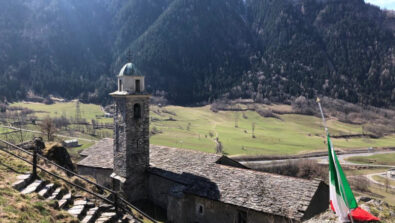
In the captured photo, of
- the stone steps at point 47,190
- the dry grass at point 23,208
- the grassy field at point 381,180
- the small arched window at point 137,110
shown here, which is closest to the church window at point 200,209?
the small arched window at point 137,110

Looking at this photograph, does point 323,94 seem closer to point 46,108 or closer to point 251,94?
point 251,94

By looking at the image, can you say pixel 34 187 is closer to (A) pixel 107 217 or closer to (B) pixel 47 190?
(B) pixel 47 190

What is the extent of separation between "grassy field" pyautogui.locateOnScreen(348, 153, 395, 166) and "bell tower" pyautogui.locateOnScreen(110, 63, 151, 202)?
7952 centimetres

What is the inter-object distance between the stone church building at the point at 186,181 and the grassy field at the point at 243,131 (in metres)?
49.7

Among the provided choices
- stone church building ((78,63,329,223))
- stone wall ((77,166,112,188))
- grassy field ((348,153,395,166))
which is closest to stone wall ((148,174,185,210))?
stone church building ((78,63,329,223))

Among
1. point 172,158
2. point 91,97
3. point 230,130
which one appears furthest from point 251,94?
point 172,158

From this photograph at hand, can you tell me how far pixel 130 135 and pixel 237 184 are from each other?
34.3ft

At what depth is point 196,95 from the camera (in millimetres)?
196250

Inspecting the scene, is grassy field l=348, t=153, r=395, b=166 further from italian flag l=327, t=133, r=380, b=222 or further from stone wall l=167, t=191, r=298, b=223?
italian flag l=327, t=133, r=380, b=222

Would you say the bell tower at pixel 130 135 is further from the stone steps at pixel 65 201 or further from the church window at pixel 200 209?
the stone steps at pixel 65 201

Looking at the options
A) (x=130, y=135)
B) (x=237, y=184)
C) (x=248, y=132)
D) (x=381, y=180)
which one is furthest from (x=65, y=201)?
(x=248, y=132)

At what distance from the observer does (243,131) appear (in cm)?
11456

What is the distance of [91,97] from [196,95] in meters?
64.3

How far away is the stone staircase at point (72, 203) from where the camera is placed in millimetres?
13672
